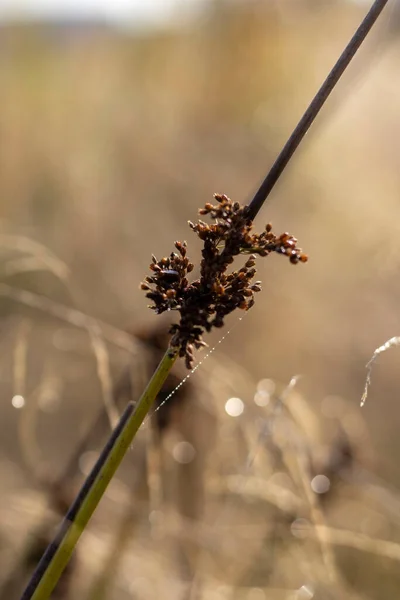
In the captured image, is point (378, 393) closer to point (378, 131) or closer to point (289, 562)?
point (289, 562)

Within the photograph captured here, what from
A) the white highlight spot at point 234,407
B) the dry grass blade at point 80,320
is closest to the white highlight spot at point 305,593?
the white highlight spot at point 234,407

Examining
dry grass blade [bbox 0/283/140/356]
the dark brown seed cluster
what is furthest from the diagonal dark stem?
dry grass blade [bbox 0/283/140/356]

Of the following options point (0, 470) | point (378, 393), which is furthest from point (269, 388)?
point (378, 393)

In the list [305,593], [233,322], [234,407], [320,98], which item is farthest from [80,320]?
[233,322]

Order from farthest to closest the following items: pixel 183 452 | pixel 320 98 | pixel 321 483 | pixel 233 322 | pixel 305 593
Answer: pixel 233 322 < pixel 183 452 < pixel 321 483 < pixel 305 593 < pixel 320 98

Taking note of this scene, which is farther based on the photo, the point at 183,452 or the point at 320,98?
the point at 183,452

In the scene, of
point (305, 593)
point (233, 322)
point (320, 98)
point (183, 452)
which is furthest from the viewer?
point (233, 322)

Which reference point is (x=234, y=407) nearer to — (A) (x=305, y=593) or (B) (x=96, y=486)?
(A) (x=305, y=593)
